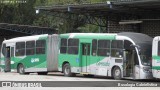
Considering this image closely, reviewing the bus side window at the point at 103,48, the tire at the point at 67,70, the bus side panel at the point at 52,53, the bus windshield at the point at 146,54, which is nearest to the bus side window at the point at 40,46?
the bus side panel at the point at 52,53

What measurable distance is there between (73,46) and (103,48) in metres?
2.98

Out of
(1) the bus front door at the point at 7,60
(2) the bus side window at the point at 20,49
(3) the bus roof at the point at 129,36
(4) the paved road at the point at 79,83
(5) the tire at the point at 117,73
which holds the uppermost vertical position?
(3) the bus roof at the point at 129,36

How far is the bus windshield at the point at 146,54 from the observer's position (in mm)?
28078

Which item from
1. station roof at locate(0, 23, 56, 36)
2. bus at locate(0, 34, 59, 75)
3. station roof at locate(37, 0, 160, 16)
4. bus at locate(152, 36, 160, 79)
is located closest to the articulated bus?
bus at locate(0, 34, 59, 75)

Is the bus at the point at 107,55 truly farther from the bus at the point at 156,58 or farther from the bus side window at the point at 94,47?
the bus at the point at 156,58

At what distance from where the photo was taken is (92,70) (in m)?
31.3

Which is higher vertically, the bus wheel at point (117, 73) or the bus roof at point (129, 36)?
the bus roof at point (129, 36)

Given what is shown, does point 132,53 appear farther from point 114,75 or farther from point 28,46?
point 28,46

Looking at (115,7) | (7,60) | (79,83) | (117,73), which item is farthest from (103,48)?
(7,60)

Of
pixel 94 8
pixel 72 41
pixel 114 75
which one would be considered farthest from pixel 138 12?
pixel 114 75

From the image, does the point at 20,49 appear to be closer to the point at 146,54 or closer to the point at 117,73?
the point at 117,73

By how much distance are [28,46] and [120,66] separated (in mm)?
10305

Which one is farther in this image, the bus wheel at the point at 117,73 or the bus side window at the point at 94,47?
the bus side window at the point at 94,47

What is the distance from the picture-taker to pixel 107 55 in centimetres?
3025
